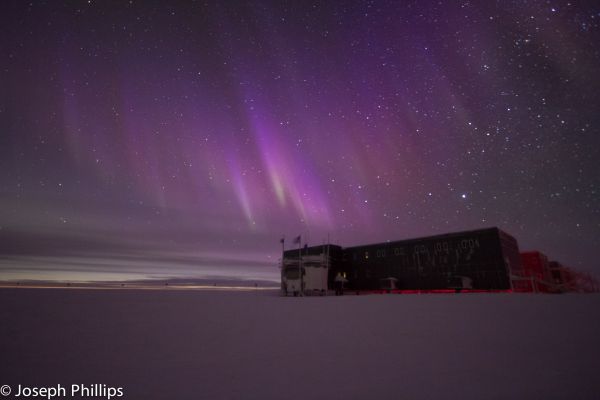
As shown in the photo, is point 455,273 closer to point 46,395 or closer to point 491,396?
point 491,396

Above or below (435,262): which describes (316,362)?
below

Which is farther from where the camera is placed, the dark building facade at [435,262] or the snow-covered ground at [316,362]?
the dark building facade at [435,262]

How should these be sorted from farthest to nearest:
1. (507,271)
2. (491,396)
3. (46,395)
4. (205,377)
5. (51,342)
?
(507,271) → (51,342) → (205,377) → (46,395) → (491,396)

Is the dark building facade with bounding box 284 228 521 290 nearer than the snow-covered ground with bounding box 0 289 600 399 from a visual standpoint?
No

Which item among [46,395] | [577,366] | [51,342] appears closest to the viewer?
[46,395]

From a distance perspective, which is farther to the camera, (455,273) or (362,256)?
(362,256)

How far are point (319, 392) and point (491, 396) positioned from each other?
2464mm

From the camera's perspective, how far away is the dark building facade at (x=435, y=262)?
47.0 meters

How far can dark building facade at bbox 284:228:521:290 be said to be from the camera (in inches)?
1852

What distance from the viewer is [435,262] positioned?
53688mm

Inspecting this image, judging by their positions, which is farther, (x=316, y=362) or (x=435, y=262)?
(x=435, y=262)

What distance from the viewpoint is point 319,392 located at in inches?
165

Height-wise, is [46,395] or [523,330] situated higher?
[46,395]

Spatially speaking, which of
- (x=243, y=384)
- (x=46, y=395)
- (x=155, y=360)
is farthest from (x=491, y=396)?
(x=46, y=395)
